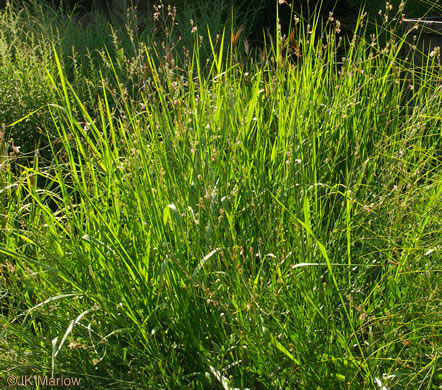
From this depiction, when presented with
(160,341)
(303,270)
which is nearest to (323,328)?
(303,270)

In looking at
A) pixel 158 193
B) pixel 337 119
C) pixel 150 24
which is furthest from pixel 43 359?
pixel 150 24

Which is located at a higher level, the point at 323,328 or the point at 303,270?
the point at 303,270

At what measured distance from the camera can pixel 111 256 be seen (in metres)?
1.83

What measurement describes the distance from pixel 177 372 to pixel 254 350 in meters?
0.23

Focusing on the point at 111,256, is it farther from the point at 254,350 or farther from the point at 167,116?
the point at 167,116

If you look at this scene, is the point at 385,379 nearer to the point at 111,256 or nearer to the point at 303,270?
the point at 303,270

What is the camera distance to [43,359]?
5.93ft

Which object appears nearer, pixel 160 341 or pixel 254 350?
pixel 254 350

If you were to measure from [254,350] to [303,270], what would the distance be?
266 mm

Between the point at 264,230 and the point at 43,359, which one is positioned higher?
the point at 264,230

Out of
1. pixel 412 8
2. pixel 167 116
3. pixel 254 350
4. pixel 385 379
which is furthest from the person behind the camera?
pixel 412 8

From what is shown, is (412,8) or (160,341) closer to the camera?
(160,341)

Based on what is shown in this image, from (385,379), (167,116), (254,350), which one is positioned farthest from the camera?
(167,116)

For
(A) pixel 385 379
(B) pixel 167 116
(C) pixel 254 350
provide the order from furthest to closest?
(B) pixel 167 116 → (C) pixel 254 350 → (A) pixel 385 379
